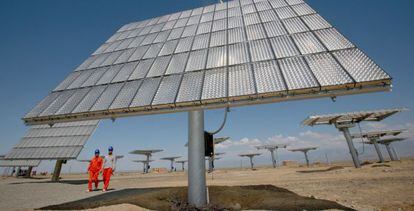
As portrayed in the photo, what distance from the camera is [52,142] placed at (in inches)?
730

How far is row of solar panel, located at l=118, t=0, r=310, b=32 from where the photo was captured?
9.52 m

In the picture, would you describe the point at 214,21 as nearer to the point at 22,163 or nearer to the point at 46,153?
the point at 46,153

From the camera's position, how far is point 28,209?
695 cm

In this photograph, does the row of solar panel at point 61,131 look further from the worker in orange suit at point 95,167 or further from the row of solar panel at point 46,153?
the worker in orange suit at point 95,167

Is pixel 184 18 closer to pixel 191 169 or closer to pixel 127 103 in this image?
pixel 127 103

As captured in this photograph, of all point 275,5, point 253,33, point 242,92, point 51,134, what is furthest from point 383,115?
point 51,134

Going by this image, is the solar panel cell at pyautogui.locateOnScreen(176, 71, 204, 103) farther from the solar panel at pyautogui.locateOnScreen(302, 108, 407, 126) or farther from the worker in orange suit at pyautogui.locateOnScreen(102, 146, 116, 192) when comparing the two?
the solar panel at pyautogui.locateOnScreen(302, 108, 407, 126)

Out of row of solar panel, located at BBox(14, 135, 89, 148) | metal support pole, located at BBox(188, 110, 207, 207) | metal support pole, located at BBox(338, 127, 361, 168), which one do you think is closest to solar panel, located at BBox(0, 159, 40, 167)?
row of solar panel, located at BBox(14, 135, 89, 148)

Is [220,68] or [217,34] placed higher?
[217,34]

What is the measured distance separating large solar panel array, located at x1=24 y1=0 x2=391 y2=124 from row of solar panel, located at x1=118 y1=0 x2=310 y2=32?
0.10 metres

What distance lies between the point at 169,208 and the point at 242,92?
3604 mm

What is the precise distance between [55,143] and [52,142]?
0.43 metres

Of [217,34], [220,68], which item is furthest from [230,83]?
[217,34]

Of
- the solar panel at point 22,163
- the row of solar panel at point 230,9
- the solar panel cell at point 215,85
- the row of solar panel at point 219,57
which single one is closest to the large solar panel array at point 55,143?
the solar panel at point 22,163
